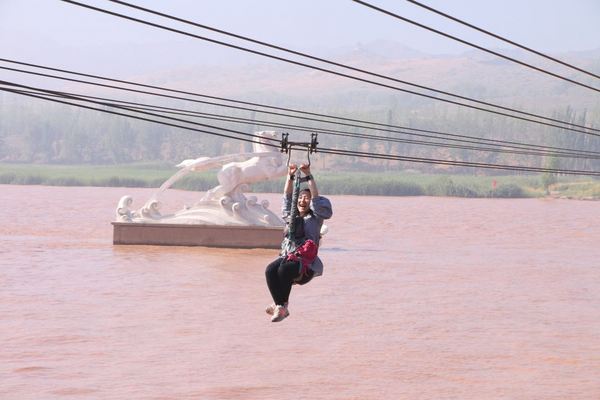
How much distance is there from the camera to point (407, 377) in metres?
20.2

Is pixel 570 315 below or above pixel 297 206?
below

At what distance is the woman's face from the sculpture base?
2255cm

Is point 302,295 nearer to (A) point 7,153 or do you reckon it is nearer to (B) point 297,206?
(B) point 297,206

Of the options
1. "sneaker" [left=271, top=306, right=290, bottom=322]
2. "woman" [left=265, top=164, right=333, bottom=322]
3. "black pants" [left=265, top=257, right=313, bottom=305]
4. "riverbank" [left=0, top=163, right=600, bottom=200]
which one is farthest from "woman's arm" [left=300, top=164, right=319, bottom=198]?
"riverbank" [left=0, top=163, right=600, bottom=200]

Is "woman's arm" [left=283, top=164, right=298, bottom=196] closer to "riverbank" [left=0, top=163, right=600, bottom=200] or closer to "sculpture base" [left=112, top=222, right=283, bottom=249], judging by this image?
"sculpture base" [left=112, top=222, right=283, bottom=249]

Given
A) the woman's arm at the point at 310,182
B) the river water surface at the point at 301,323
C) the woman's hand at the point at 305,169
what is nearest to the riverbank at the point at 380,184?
the river water surface at the point at 301,323

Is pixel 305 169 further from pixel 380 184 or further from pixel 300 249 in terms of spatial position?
pixel 380 184

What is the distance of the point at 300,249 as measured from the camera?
12.2 m

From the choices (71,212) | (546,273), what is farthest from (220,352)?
(71,212)

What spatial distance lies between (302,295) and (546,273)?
10943 mm

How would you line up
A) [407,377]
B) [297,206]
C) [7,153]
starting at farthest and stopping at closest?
[7,153] < [407,377] < [297,206]

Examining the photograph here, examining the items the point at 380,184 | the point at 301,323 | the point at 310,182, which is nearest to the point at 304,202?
the point at 310,182

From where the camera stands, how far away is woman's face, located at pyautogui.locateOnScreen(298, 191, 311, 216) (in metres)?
12.2

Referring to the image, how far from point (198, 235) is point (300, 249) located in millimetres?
24038
